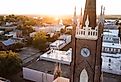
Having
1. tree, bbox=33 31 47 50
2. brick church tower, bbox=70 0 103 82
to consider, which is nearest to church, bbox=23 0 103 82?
brick church tower, bbox=70 0 103 82

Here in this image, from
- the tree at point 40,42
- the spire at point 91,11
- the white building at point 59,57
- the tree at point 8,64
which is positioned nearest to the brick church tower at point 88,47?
the spire at point 91,11

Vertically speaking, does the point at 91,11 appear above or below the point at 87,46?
above

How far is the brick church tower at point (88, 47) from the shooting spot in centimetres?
1561

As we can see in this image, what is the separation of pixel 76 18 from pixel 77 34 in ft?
4.47

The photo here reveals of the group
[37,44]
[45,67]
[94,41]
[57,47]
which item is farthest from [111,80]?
[37,44]

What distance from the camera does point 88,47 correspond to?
15.9 m

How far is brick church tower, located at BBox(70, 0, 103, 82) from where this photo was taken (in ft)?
51.2

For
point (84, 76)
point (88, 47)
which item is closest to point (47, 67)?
point (84, 76)

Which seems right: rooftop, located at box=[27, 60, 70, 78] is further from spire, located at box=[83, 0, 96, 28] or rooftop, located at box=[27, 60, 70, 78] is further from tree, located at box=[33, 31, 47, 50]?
tree, located at box=[33, 31, 47, 50]

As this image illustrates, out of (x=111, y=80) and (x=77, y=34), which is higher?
(x=77, y=34)

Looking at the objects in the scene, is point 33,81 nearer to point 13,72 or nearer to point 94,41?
point 13,72

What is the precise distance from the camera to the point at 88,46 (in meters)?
15.9

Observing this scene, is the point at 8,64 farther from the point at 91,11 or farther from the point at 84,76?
the point at 91,11

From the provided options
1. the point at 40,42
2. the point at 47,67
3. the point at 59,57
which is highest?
the point at 40,42
